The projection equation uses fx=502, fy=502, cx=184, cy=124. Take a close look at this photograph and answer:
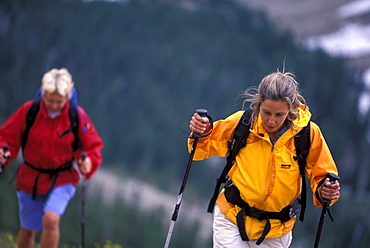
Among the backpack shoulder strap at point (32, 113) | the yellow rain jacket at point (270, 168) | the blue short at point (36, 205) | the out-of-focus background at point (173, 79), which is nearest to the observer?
the yellow rain jacket at point (270, 168)

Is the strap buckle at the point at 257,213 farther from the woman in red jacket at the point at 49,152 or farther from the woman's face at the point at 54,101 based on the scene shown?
the woman's face at the point at 54,101

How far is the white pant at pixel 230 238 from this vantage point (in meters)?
4.03

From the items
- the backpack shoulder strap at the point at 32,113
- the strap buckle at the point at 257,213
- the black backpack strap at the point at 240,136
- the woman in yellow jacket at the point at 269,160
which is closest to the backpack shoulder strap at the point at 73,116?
the backpack shoulder strap at the point at 32,113

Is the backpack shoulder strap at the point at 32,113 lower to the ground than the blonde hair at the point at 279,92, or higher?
lower

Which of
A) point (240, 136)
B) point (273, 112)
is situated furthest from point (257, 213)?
point (273, 112)

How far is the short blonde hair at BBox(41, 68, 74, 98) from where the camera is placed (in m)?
5.02

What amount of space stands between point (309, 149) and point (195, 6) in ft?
288

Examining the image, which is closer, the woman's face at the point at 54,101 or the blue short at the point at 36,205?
the woman's face at the point at 54,101

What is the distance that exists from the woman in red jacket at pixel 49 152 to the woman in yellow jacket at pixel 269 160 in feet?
5.69

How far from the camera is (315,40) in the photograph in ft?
254

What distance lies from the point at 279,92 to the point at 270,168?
60 cm

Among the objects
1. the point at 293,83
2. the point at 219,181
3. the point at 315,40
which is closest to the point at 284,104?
the point at 293,83

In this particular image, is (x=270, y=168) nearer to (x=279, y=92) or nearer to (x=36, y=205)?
(x=279, y=92)

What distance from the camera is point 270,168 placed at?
393 cm
